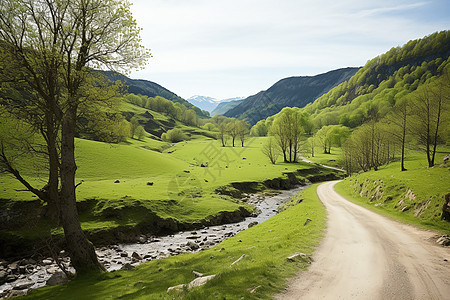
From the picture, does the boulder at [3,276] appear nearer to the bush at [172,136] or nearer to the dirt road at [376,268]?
the dirt road at [376,268]

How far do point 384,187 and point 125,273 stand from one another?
112 ft

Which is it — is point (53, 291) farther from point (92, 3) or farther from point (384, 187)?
point (384, 187)

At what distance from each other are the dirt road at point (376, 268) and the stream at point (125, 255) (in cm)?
1270

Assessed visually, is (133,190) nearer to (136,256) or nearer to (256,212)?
(136,256)

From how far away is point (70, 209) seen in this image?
14.4 metres

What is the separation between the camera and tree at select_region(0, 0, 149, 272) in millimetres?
13453

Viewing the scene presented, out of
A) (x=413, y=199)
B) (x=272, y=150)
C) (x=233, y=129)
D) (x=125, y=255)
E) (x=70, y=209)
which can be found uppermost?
(x=233, y=129)

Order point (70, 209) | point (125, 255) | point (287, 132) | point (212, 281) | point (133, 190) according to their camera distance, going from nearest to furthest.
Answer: point (212, 281) → point (70, 209) → point (125, 255) → point (133, 190) → point (287, 132)

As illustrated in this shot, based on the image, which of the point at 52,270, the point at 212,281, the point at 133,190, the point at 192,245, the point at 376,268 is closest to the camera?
the point at 212,281

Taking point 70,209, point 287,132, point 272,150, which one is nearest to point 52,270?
point 70,209

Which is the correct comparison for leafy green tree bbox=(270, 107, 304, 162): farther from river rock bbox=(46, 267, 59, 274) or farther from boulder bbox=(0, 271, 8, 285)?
boulder bbox=(0, 271, 8, 285)

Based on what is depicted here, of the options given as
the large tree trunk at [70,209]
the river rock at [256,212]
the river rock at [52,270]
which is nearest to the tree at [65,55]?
the large tree trunk at [70,209]

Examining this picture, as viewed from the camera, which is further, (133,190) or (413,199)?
(133,190)

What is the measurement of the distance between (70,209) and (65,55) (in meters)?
9.70
